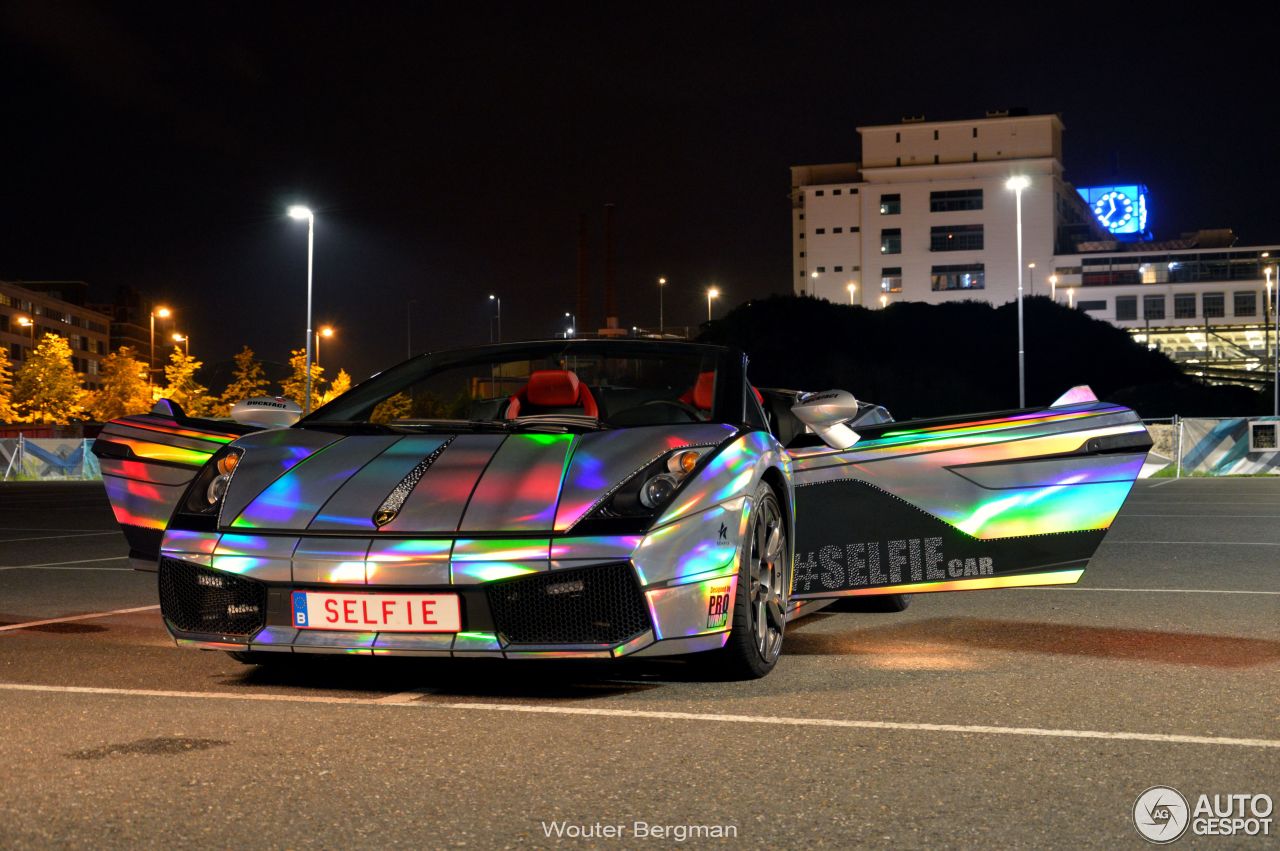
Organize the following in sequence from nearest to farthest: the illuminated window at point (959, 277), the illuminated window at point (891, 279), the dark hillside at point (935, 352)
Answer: the dark hillside at point (935, 352)
the illuminated window at point (959, 277)
the illuminated window at point (891, 279)

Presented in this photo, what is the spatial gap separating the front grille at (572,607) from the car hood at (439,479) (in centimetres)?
19

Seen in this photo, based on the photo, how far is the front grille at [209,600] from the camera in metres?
4.95

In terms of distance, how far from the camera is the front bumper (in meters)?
4.73

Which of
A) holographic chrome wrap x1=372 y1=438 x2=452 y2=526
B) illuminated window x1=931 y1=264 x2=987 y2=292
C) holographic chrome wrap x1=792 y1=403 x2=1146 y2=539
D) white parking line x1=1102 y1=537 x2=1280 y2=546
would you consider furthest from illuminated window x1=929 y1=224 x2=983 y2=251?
holographic chrome wrap x1=372 y1=438 x2=452 y2=526

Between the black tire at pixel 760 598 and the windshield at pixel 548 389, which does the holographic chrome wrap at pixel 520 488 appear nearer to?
the windshield at pixel 548 389

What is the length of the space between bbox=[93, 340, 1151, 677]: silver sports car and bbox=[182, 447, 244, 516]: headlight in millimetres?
11

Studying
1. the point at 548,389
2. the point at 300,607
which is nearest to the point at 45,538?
the point at 548,389

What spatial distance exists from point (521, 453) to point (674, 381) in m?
1.77

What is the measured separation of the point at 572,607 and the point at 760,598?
106 cm

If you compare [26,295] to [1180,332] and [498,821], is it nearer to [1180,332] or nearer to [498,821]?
[1180,332]

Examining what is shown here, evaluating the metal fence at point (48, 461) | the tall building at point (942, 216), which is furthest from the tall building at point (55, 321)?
the metal fence at point (48, 461)

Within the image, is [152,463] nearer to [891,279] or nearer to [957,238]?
[891,279]

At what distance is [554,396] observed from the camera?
20.7ft

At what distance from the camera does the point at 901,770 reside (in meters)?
3.97
